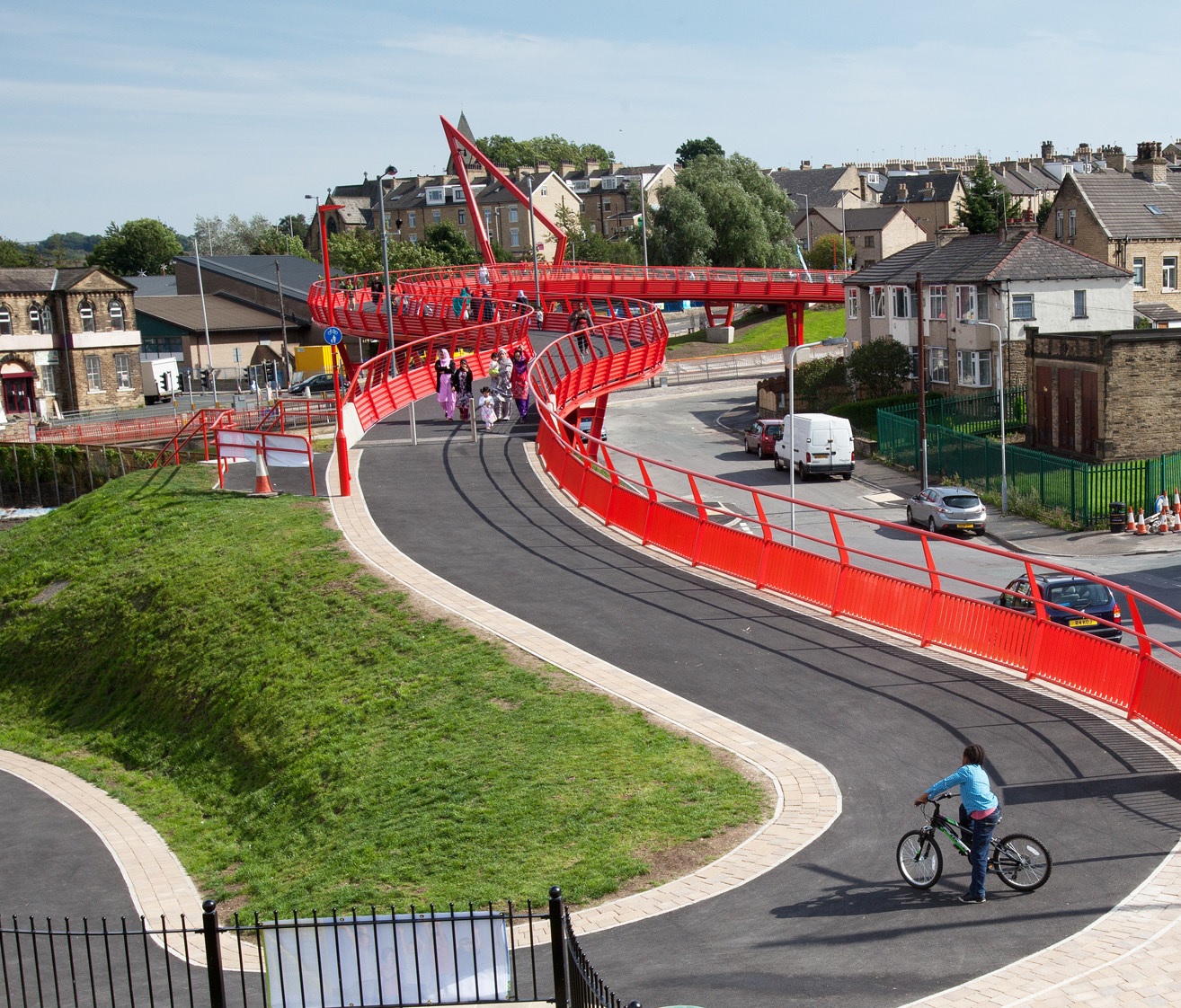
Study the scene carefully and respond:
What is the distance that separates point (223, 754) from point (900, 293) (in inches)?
1800

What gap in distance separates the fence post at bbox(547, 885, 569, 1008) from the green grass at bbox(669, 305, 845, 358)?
7097cm

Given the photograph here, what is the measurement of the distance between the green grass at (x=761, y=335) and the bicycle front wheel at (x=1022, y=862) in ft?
223

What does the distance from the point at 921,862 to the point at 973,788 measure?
714 millimetres

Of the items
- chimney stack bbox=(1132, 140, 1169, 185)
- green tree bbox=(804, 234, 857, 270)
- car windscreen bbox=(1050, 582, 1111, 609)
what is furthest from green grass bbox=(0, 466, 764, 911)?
green tree bbox=(804, 234, 857, 270)

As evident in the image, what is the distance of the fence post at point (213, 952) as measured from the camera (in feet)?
26.0

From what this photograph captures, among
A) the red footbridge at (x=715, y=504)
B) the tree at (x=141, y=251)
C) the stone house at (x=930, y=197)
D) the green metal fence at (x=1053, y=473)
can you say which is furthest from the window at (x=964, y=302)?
the tree at (x=141, y=251)

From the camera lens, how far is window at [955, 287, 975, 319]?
5162cm

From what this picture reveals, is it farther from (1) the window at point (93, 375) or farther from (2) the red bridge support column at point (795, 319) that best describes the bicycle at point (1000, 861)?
(1) the window at point (93, 375)

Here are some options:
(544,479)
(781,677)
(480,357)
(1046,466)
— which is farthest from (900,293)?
(781,677)

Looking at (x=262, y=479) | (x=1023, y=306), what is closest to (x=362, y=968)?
(x=262, y=479)

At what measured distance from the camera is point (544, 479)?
86.2 ft

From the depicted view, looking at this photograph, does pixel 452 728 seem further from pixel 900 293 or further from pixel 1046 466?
pixel 900 293

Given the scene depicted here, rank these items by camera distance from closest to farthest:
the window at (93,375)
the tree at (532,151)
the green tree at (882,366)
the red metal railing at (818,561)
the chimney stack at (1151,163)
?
the red metal railing at (818,561)
the green tree at (882,366)
the chimney stack at (1151,163)
the window at (93,375)
the tree at (532,151)

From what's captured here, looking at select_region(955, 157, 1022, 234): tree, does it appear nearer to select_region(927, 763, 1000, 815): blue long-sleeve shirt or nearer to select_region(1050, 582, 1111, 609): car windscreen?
select_region(1050, 582, 1111, 609): car windscreen
